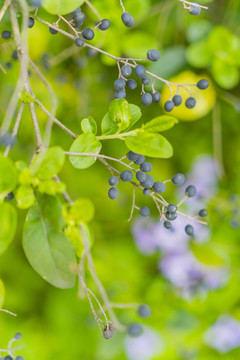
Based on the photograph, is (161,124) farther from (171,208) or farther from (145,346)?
(145,346)

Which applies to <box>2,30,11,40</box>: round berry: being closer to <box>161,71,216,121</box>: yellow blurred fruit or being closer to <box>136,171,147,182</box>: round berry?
<box>136,171,147,182</box>: round berry

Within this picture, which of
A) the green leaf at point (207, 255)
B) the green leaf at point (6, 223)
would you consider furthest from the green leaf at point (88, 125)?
the green leaf at point (207, 255)

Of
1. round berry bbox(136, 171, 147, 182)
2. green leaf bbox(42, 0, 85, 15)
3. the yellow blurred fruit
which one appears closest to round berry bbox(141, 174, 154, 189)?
round berry bbox(136, 171, 147, 182)

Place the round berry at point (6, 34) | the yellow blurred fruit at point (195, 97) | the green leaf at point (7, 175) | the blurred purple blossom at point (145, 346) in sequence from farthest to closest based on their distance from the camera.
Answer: the blurred purple blossom at point (145, 346)
the yellow blurred fruit at point (195, 97)
the round berry at point (6, 34)
the green leaf at point (7, 175)

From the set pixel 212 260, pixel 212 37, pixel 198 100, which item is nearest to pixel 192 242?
pixel 212 260

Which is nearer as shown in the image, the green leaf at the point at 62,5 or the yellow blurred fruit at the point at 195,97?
the green leaf at the point at 62,5

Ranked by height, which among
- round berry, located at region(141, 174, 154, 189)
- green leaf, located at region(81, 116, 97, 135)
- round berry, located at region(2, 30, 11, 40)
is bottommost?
round berry, located at region(141, 174, 154, 189)

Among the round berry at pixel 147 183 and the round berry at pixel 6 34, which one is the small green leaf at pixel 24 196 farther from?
the round berry at pixel 6 34

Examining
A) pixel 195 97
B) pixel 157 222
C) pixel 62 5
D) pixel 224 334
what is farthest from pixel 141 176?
pixel 224 334
